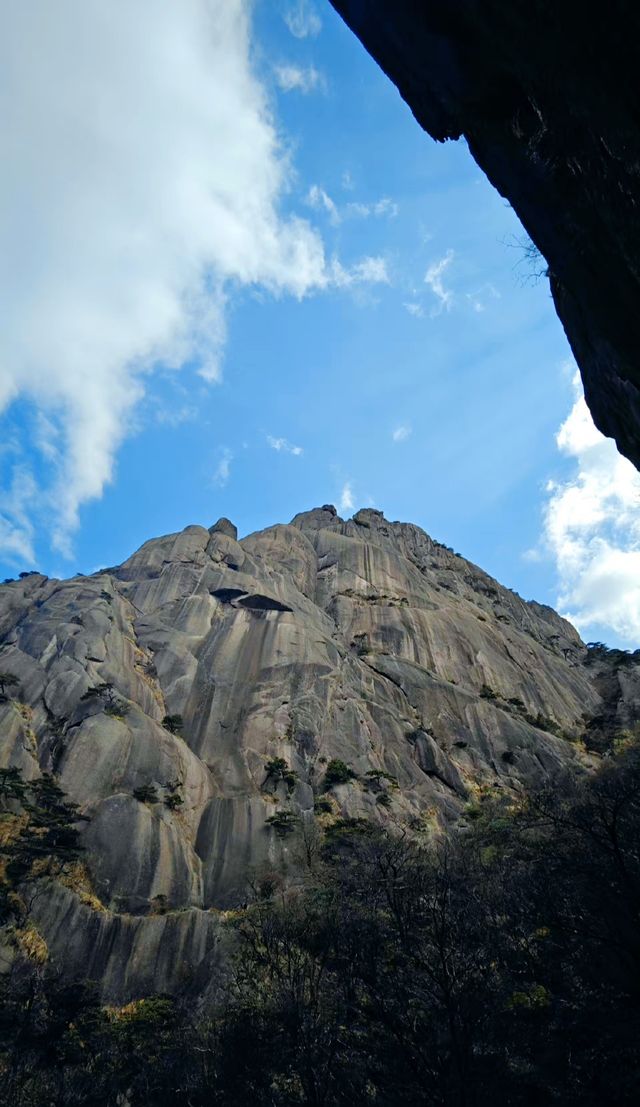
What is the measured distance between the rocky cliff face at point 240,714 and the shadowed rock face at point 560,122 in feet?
99.7

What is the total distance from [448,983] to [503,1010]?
336 cm

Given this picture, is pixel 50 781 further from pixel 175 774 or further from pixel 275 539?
pixel 275 539

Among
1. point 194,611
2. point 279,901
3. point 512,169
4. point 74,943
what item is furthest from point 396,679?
point 512,169

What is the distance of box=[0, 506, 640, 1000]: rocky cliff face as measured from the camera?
32.1 m

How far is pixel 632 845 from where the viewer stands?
67.4ft

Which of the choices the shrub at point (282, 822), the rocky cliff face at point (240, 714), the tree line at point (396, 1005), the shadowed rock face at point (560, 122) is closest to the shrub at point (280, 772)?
the rocky cliff face at point (240, 714)

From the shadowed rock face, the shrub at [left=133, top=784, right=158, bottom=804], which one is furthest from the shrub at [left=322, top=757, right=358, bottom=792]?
the shadowed rock face

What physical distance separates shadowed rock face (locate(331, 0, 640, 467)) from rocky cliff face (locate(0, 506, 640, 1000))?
99.7ft

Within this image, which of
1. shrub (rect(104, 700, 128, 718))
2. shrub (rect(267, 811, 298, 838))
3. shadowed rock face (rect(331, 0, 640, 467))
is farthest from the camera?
shrub (rect(104, 700, 128, 718))

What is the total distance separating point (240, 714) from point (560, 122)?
4607cm

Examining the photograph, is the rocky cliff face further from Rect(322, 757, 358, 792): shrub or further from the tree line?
the tree line

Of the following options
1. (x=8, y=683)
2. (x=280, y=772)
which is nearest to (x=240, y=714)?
(x=280, y=772)

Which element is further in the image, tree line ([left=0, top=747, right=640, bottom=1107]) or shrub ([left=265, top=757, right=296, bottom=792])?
shrub ([left=265, top=757, right=296, bottom=792])

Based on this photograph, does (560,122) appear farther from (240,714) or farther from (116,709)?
(240,714)
